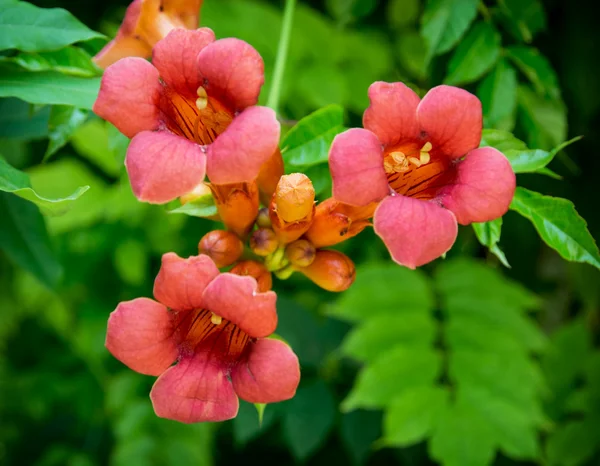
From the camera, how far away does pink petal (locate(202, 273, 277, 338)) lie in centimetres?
116

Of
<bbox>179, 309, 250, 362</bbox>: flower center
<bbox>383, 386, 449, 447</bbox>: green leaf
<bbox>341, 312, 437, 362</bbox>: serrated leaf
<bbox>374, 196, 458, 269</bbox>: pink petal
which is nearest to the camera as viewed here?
<bbox>374, 196, 458, 269</bbox>: pink petal

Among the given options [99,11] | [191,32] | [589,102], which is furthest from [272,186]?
[99,11]

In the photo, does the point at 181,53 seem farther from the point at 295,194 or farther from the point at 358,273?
the point at 358,273

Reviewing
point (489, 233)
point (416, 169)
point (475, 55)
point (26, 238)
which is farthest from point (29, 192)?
point (475, 55)

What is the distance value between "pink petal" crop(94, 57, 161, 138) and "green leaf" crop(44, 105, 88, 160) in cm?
41

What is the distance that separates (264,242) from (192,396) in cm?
41

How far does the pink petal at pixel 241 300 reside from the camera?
3.82 ft

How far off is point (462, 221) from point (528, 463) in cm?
221

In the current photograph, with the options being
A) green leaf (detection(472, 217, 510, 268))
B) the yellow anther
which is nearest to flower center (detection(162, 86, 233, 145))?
the yellow anther

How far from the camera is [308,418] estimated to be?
100 inches

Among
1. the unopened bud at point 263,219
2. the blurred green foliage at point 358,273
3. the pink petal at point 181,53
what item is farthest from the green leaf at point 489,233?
the pink petal at point 181,53

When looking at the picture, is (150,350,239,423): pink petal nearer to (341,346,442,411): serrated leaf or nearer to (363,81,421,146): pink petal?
(363,81,421,146): pink petal

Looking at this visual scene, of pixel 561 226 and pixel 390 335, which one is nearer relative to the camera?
pixel 561 226

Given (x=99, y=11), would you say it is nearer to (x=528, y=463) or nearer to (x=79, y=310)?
(x=79, y=310)
